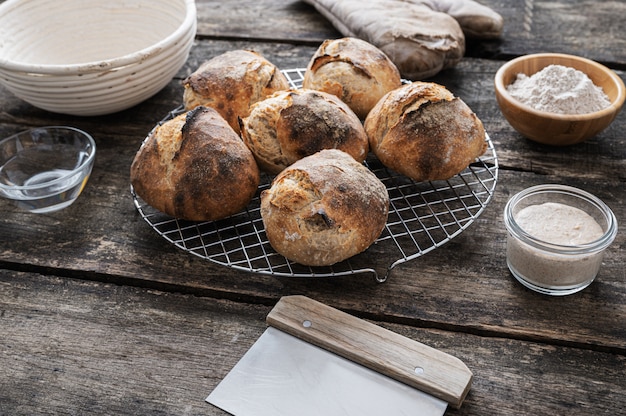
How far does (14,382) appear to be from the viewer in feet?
4.17

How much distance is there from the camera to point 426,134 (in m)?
1.55

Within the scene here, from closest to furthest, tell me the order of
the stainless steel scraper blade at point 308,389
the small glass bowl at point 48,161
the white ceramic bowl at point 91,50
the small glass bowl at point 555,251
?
the stainless steel scraper blade at point 308,389
the small glass bowl at point 555,251
the small glass bowl at point 48,161
the white ceramic bowl at point 91,50

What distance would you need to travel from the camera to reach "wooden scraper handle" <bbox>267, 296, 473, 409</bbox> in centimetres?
118

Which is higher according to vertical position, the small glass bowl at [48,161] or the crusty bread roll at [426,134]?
the crusty bread roll at [426,134]

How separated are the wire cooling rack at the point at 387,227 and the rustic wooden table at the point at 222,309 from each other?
0.11 feet

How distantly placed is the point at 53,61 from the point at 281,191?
117 centimetres

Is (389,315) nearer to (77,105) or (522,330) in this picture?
(522,330)

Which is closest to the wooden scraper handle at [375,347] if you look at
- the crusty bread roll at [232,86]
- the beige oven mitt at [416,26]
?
the crusty bread roll at [232,86]

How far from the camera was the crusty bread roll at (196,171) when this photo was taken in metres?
1.48

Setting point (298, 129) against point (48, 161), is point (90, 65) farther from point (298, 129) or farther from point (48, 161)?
point (298, 129)

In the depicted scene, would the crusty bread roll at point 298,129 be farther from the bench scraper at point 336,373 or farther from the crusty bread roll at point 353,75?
the bench scraper at point 336,373

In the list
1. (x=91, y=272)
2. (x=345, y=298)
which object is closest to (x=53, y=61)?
(x=91, y=272)

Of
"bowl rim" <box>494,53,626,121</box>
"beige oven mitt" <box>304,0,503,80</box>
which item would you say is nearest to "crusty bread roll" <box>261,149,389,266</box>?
"bowl rim" <box>494,53,626,121</box>

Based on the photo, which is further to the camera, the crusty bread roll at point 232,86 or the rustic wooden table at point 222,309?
the crusty bread roll at point 232,86
